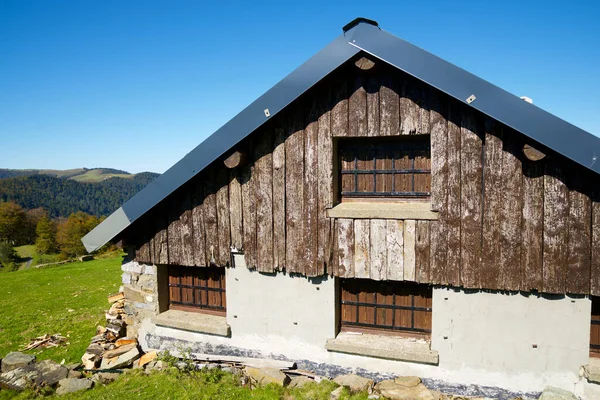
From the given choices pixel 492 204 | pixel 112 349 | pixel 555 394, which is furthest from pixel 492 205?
pixel 112 349

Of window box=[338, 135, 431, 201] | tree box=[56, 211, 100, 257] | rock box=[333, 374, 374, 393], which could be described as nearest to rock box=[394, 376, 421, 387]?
rock box=[333, 374, 374, 393]

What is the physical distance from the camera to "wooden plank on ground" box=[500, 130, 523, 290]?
451cm

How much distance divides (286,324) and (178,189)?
2.70 meters

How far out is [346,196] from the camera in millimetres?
5508

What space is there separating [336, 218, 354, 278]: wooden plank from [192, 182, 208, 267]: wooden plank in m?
2.17

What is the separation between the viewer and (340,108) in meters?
5.08

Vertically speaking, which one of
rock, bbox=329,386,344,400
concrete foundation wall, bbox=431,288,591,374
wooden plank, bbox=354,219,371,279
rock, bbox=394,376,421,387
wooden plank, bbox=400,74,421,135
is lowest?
rock, bbox=329,386,344,400

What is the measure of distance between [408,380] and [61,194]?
16013 cm

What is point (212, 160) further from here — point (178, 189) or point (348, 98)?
point (348, 98)

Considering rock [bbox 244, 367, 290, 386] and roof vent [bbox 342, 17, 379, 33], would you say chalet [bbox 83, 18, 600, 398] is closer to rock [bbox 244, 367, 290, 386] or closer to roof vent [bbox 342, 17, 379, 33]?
roof vent [bbox 342, 17, 379, 33]

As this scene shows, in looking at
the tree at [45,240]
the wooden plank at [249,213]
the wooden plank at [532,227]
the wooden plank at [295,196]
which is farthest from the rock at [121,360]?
the tree at [45,240]

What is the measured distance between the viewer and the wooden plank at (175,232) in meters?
6.02

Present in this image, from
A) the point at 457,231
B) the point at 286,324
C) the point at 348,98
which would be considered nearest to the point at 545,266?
the point at 457,231

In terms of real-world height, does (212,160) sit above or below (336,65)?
below
